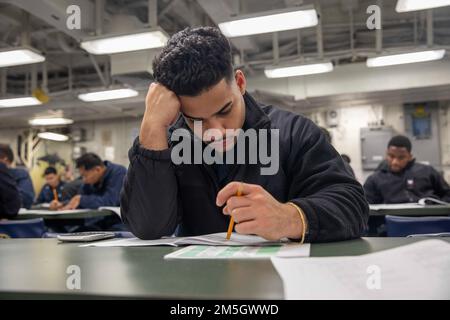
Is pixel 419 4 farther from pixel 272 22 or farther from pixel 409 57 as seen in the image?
pixel 409 57

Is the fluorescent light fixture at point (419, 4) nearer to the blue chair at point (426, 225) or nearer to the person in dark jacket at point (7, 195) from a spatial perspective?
the blue chair at point (426, 225)

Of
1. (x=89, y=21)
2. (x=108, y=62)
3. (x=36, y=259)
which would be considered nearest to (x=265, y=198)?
(x=36, y=259)

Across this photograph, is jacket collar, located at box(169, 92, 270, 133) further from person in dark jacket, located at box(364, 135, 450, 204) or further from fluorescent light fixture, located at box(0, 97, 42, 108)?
fluorescent light fixture, located at box(0, 97, 42, 108)

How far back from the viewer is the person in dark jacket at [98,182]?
3980 mm

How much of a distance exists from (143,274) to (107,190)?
3.70 meters

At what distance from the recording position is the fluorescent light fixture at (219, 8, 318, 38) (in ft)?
12.1

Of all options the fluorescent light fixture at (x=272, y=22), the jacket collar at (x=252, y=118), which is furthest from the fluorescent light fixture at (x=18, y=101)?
the jacket collar at (x=252, y=118)

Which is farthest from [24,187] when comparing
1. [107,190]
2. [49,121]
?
[49,121]

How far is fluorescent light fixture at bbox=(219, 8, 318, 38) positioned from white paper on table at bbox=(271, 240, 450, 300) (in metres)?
3.32

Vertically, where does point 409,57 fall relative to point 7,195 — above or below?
above

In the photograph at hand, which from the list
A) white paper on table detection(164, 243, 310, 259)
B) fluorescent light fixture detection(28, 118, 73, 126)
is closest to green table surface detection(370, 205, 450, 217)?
white paper on table detection(164, 243, 310, 259)

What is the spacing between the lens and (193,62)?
1.06 m

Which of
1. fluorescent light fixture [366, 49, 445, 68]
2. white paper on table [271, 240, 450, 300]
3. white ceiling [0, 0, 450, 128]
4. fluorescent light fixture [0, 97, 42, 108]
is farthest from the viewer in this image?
fluorescent light fixture [0, 97, 42, 108]

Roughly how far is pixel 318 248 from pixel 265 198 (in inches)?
5.9
